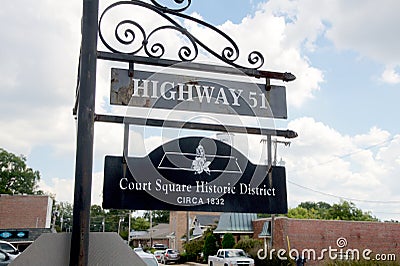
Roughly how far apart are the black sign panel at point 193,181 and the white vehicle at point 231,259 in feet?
64.2

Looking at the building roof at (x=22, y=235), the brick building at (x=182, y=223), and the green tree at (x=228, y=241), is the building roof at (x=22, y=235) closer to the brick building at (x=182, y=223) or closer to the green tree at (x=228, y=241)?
the green tree at (x=228, y=241)

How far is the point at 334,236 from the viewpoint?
2716cm

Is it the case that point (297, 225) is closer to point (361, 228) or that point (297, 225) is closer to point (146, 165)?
point (361, 228)

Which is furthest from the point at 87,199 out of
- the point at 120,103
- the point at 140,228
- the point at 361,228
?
the point at 140,228

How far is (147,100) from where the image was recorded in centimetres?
279

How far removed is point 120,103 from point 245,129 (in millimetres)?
783

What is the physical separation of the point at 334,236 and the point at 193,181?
26313 millimetres

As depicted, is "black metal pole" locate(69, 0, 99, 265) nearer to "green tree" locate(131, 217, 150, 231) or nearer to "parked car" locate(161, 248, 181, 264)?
"parked car" locate(161, 248, 181, 264)

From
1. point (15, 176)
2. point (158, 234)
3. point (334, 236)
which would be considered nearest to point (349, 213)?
point (334, 236)

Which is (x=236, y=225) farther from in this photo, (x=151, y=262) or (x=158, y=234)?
(x=158, y=234)

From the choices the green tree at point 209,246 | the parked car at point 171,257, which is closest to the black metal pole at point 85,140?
the green tree at point 209,246

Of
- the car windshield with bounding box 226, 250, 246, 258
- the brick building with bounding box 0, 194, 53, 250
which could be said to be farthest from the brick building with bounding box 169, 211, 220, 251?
the car windshield with bounding box 226, 250, 246, 258

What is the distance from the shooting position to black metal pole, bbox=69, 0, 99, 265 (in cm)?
191

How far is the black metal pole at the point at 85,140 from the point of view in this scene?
75.3 inches
